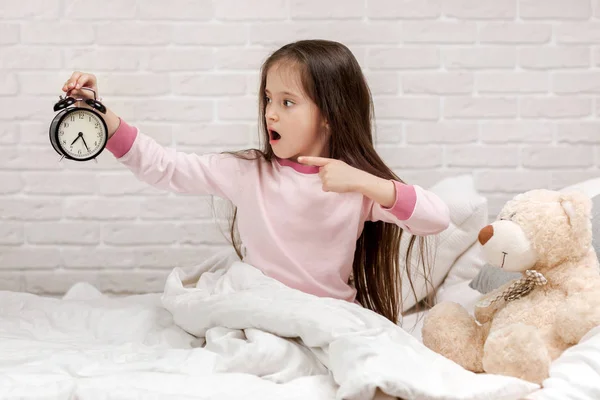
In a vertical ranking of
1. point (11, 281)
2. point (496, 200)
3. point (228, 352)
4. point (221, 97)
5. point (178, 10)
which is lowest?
point (11, 281)

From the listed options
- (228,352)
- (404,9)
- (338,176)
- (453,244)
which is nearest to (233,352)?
(228,352)

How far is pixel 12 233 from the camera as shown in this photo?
7.66ft

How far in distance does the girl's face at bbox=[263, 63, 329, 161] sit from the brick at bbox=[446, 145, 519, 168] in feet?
2.56

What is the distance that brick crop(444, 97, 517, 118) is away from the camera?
2342mm

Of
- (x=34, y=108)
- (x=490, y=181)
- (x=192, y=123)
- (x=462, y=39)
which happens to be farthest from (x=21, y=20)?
(x=490, y=181)

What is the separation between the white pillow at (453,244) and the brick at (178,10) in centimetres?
90

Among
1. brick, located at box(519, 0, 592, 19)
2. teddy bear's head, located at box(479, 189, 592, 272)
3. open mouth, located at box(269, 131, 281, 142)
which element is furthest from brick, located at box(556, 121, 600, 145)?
open mouth, located at box(269, 131, 281, 142)

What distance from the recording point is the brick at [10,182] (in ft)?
7.57

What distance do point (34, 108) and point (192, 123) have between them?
0.48 m

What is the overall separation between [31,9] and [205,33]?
20.5 inches

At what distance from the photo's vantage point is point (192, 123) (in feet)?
7.58

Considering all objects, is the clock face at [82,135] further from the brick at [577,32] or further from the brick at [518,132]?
the brick at [577,32]

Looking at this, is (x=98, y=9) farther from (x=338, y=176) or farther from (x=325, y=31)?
(x=338, y=176)

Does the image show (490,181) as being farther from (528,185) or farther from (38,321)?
(38,321)
